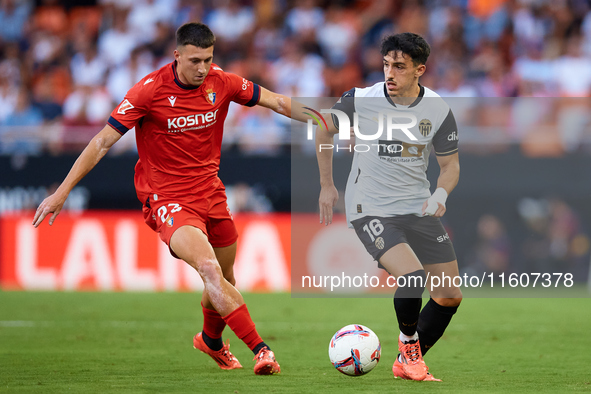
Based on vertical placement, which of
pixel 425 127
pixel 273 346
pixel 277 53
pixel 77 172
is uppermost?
pixel 277 53

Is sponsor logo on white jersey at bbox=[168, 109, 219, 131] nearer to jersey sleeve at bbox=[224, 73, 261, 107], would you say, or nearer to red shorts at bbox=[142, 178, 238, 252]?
jersey sleeve at bbox=[224, 73, 261, 107]

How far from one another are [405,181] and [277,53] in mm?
9606

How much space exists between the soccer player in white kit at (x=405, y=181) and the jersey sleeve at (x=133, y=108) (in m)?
1.42

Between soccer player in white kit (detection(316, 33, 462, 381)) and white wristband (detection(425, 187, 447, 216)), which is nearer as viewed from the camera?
white wristband (detection(425, 187, 447, 216))

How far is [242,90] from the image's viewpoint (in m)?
6.45

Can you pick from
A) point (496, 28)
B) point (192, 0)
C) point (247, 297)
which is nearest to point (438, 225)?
point (247, 297)

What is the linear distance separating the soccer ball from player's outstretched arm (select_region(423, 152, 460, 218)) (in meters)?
1.07

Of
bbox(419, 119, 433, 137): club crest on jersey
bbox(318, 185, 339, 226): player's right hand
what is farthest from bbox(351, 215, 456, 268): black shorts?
bbox(419, 119, 433, 137): club crest on jersey

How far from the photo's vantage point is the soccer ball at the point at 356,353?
19.1ft

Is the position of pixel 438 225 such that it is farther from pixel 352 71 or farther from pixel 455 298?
pixel 352 71

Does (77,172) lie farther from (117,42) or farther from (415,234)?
(117,42)

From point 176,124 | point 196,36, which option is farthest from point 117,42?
point 196,36

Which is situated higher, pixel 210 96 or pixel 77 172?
pixel 210 96

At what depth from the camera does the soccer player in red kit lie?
19.0 ft
